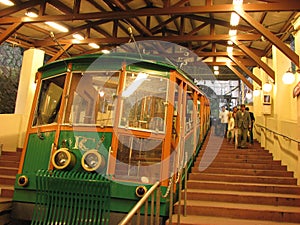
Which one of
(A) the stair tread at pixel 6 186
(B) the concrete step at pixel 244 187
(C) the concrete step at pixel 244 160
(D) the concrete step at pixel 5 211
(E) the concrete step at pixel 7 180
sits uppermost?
(C) the concrete step at pixel 244 160

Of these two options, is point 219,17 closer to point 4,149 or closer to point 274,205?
point 274,205

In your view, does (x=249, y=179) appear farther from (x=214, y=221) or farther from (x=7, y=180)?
(x=7, y=180)

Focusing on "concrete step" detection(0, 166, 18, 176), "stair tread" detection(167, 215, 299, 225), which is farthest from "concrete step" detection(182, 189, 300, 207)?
"concrete step" detection(0, 166, 18, 176)

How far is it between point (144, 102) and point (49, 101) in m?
1.62

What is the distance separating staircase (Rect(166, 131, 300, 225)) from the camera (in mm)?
4066

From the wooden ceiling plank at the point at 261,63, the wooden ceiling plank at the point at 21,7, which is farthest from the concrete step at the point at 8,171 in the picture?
the wooden ceiling plank at the point at 261,63

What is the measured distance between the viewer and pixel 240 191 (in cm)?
518

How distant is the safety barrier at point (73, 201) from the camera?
3281mm

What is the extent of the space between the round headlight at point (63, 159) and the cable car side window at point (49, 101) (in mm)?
680

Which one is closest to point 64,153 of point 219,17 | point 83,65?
point 83,65

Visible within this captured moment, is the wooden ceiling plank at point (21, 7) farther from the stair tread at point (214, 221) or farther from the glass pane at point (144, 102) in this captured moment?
the stair tread at point (214, 221)

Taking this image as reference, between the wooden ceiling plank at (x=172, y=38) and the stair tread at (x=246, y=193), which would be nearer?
the stair tread at (x=246, y=193)

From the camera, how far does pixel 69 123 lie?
12.7 feet

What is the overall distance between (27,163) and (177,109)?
2.51 m
